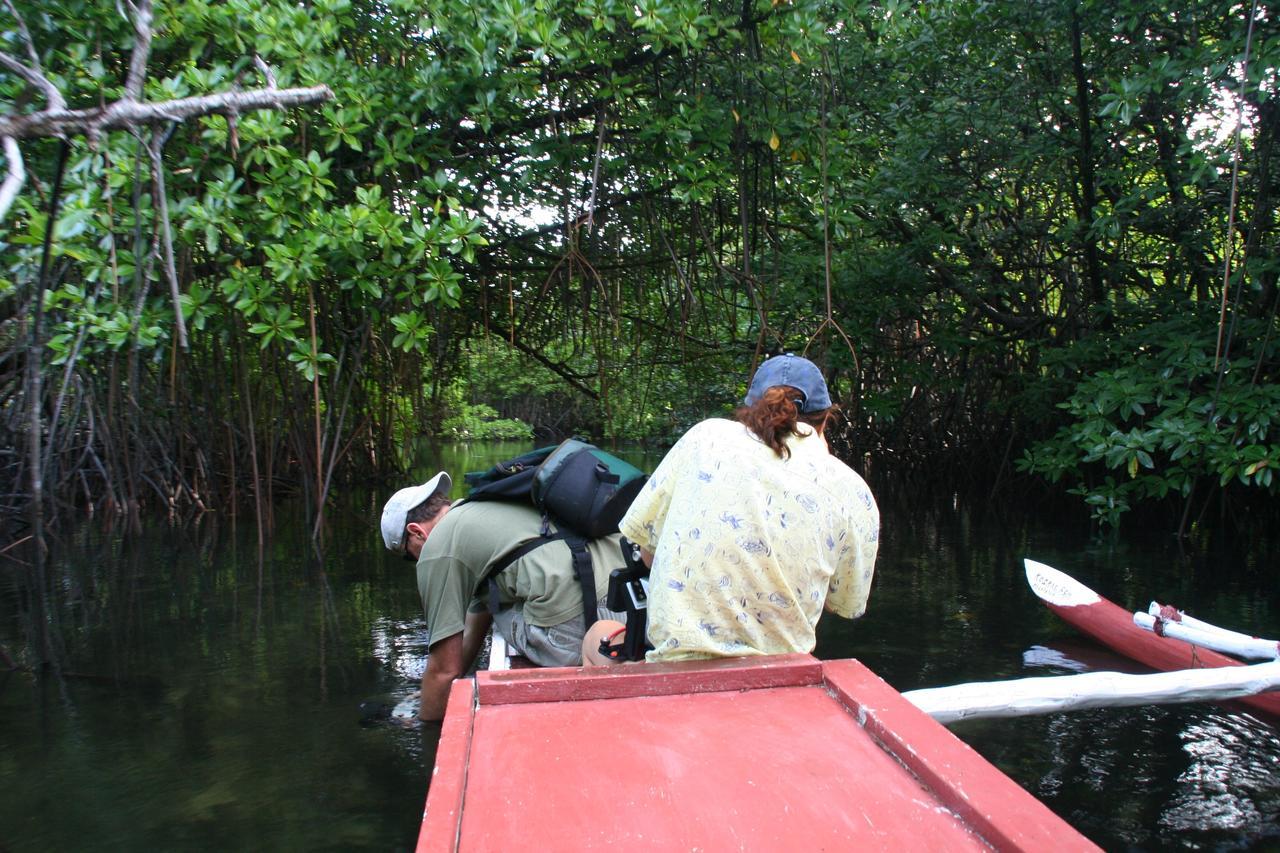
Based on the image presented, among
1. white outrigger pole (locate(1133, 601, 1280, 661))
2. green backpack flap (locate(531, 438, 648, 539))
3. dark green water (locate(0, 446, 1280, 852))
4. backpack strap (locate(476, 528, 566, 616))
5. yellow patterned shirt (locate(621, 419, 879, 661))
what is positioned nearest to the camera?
yellow patterned shirt (locate(621, 419, 879, 661))

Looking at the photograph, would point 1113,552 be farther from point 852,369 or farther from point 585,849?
point 585,849

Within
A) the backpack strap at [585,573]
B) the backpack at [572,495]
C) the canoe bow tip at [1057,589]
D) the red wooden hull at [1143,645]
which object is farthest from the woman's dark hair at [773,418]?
the canoe bow tip at [1057,589]

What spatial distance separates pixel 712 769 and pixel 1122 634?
12.3ft

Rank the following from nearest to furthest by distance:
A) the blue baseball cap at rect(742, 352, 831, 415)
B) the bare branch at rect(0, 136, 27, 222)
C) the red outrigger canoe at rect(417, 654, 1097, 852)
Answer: the red outrigger canoe at rect(417, 654, 1097, 852)
the bare branch at rect(0, 136, 27, 222)
the blue baseball cap at rect(742, 352, 831, 415)

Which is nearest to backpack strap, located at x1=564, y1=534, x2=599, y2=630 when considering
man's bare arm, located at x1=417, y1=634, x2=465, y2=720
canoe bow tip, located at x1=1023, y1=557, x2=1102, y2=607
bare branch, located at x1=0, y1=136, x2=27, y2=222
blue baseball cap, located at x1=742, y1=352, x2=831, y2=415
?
man's bare arm, located at x1=417, y1=634, x2=465, y2=720

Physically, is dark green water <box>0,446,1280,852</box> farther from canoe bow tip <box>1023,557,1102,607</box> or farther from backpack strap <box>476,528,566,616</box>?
backpack strap <box>476,528,566,616</box>

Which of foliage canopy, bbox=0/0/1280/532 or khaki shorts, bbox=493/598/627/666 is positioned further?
foliage canopy, bbox=0/0/1280/532

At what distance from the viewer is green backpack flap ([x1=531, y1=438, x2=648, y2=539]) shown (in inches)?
119

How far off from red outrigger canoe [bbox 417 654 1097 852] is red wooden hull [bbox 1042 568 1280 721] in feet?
9.47

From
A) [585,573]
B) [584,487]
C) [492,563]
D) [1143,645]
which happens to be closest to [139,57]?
[584,487]

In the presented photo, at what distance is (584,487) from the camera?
3006 millimetres

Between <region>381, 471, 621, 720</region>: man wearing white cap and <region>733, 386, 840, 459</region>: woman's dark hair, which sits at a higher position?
<region>733, 386, 840, 459</region>: woman's dark hair

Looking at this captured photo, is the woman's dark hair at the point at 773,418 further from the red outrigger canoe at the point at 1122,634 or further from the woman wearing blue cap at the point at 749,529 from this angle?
the red outrigger canoe at the point at 1122,634

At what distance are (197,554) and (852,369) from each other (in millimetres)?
5882
